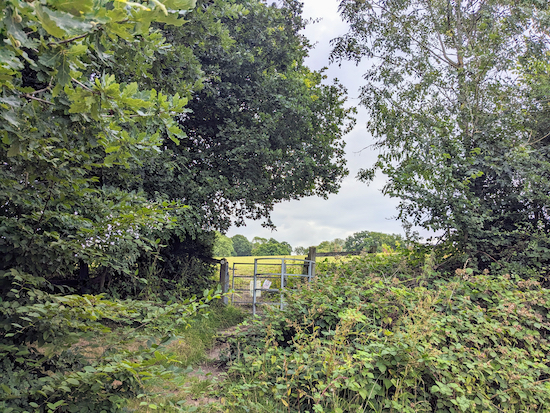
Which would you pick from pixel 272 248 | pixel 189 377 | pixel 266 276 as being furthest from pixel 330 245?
pixel 189 377

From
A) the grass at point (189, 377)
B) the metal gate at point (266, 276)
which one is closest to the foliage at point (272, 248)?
the metal gate at point (266, 276)

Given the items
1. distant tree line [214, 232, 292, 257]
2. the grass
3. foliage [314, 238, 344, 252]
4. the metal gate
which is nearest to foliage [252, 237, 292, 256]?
distant tree line [214, 232, 292, 257]

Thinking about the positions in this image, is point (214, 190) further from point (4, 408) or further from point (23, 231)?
point (4, 408)

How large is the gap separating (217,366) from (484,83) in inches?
307

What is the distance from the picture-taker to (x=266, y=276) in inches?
356

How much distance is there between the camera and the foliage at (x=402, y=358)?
10.1ft

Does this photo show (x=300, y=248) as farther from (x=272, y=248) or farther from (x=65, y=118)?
(x=65, y=118)

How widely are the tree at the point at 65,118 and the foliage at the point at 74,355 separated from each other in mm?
486

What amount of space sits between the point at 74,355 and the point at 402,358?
284cm

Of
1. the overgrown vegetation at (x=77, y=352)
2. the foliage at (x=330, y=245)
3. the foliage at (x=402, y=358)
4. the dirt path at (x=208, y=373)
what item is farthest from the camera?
the foliage at (x=330, y=245)

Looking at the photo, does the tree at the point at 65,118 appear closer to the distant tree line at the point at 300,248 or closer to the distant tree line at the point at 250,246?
the distant tree line at the point at 300,248

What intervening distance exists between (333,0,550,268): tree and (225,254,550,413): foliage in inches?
74.0

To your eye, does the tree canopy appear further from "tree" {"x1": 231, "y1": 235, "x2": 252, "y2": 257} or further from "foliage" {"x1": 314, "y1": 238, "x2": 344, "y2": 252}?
"tree" {"x1": 231, "y1": 235, "x2": 252, "y2": 257}

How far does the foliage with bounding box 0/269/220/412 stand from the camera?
2.09m
